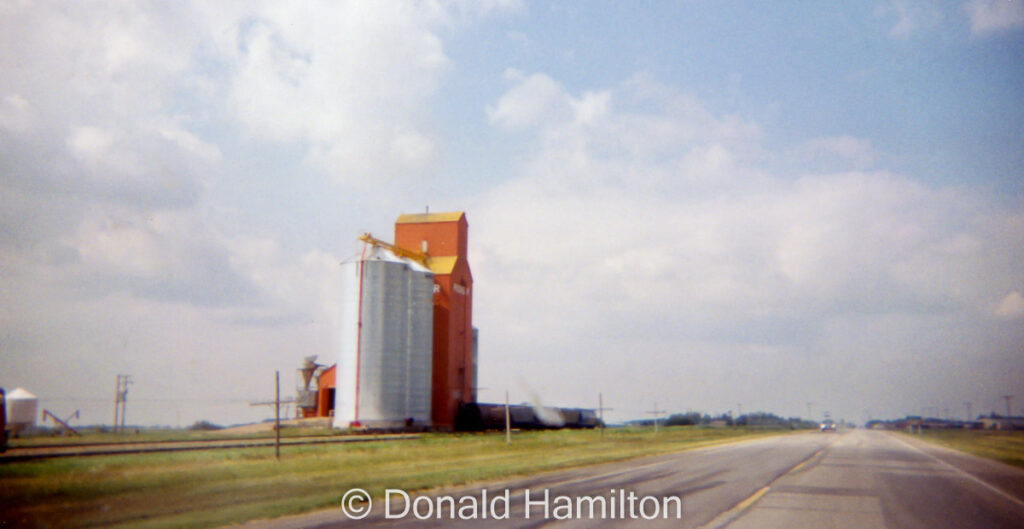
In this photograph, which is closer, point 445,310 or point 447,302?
point 445,310

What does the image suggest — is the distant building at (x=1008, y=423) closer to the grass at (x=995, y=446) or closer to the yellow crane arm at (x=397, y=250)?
the grass at (x=995, y=446)

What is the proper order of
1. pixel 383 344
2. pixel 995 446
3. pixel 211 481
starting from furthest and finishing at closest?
pixel 383 344 → pixel 995 446 → pixel 211 481

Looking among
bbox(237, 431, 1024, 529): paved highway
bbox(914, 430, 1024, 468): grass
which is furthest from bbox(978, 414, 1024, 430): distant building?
bbox(237, 431, 1024, 529): paved highway

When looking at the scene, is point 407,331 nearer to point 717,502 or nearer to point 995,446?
point 717,502

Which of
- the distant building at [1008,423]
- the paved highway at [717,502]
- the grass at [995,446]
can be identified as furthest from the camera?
the distant building at [1008,423]

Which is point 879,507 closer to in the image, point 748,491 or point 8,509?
point 748,491

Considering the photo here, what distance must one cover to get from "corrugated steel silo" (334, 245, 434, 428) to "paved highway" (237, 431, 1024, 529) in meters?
31.0

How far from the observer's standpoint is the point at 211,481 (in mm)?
19812

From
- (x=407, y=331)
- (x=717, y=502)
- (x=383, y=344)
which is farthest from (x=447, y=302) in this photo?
(x=717, y=502)

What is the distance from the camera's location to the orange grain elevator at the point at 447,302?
6162cm

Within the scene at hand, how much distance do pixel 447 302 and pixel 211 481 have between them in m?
43.3

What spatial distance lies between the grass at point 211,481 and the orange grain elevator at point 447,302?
30.3 meters

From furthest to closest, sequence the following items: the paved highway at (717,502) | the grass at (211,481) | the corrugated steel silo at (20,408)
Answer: the corrugated steel silo at (20,408)
the grass at (211,481)
the paved highway at (717,502)

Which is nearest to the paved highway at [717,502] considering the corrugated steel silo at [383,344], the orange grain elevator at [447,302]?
the corrugated steel silo at [383,344]
